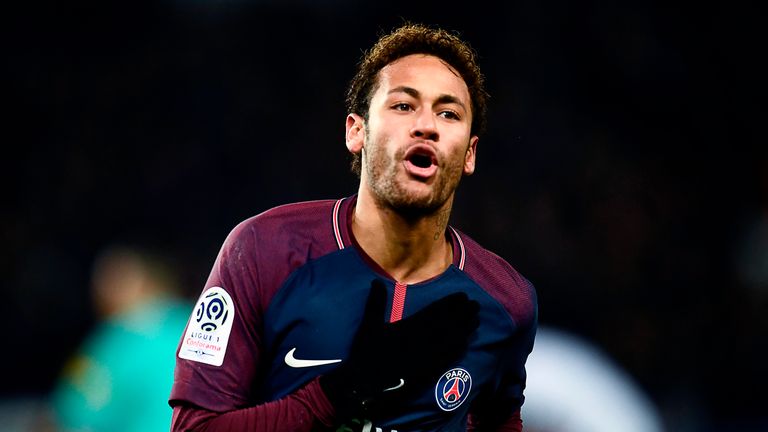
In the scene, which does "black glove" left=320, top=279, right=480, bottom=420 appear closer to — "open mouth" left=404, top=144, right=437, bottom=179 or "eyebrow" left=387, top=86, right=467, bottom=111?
"open mouth" left=404, top=144, right=437, bottom=179

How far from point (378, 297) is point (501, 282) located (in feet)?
1.56

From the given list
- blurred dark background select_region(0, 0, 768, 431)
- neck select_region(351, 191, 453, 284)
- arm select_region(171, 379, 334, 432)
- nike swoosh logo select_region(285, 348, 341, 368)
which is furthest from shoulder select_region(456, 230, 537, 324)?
blurred dark background select_region(0, 0, 768, 431)

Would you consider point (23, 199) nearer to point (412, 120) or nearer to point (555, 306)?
point (555, 306)

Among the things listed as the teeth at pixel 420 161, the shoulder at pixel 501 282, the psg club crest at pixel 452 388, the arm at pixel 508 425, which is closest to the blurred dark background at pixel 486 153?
the arm at pixel 508 425

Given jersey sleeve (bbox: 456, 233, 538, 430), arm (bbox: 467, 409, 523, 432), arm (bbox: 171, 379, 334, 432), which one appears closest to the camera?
arm (bbox: 171, 379, 334, 432)

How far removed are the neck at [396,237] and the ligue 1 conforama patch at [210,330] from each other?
1.37 ft

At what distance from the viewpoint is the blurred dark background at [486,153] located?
5.69 meters

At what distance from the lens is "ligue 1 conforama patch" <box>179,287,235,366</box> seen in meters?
2.26

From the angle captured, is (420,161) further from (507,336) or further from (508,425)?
(508,425)

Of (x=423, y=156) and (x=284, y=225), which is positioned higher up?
(x=423, y=156)

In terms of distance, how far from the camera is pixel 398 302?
97.0 inches

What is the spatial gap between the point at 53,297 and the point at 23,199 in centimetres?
90

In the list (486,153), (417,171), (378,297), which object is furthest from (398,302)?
(486,153)

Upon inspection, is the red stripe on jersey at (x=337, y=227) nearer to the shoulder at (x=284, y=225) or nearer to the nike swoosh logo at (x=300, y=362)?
the shoulder at (x=284, y=225)
